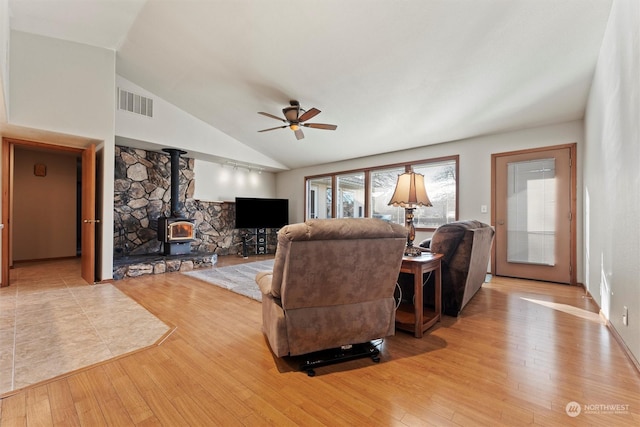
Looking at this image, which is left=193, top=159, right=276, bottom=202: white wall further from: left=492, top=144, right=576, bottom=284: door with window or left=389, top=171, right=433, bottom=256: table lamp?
left=492, top=144, right=576, bottom=284: door with window

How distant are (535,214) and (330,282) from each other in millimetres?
4269

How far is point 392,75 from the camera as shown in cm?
362

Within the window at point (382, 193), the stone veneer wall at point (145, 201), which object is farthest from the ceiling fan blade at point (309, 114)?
the stone veneer wall at point (145, 201)

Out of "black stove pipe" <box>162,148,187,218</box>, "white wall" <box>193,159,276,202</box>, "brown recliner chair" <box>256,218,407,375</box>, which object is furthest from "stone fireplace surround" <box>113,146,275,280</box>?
"brown recliner chair" <box>256,218,407,375</box>

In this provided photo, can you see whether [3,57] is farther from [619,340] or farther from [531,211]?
[531,211]

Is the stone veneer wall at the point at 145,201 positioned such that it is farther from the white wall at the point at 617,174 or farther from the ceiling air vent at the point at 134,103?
the white wall at the point at 617,174

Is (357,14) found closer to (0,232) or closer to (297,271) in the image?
(297,271)

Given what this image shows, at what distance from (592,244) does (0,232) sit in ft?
24.6

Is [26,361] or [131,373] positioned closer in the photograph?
[131,373]

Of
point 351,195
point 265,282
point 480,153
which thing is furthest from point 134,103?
point 480,153

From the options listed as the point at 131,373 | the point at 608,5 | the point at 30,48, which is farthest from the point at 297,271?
the point at 30,48

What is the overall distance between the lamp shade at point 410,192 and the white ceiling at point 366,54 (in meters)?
1.64

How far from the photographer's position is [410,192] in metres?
2.54
